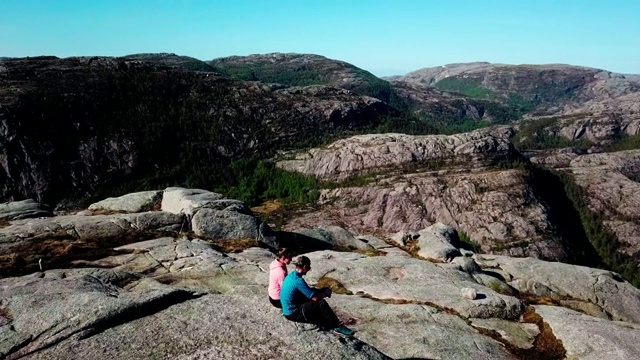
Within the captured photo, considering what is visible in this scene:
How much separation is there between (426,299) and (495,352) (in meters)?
10.1

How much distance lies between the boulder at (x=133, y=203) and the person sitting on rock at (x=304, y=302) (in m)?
53.9

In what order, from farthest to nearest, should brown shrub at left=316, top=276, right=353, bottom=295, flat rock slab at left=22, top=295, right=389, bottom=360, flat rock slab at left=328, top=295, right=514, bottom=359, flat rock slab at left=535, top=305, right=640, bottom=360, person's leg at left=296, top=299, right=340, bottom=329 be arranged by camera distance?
brown shrub at left=316, top=276, right=353, bottom=295
flat rock slab at left=535, top=305, right=640, bottom=360
flat rock slab at left=328, top=295, right=514, bottom=359
person's leg at left=296, top=299, right=340, bottom=329
flat rock slab at left=22, top=295, right=389, bottom=360

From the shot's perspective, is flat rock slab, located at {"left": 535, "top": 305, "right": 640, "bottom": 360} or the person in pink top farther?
flat rock slab, located at {"left": 535, "top": 305, "right": 640, "bottom": 360}

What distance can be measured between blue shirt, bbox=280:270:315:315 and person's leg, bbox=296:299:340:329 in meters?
0.40

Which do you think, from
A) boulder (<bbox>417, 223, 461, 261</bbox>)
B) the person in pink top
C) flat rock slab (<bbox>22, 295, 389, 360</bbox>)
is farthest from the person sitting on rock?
boulder (<bbox>417, 223, 461, 261</bbox>)

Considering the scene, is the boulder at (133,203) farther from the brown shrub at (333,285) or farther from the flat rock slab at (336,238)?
the brown shrub at (333,285)

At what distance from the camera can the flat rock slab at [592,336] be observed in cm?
3369

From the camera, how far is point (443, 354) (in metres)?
30.1

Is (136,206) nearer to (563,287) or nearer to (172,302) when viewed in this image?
(172,302)

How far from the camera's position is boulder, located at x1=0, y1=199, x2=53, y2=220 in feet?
215

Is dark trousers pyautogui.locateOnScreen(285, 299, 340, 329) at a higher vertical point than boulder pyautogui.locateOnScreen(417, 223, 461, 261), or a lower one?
higher

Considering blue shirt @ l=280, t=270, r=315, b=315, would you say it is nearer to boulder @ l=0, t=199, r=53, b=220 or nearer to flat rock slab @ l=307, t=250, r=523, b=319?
flat rock slab @ l=307, t=250, r=523, b=319

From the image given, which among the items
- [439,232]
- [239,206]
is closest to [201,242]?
[239,206]

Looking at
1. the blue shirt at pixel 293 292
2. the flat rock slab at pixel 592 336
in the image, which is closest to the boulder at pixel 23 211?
the blue shirt at pixel 293 292
